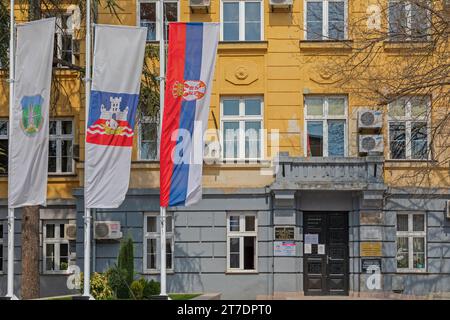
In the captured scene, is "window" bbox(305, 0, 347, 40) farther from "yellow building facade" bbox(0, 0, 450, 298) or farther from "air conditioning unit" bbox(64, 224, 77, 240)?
"air conditioning unit" bbox(64, 224, 77, 240)

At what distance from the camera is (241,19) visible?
25016 mm

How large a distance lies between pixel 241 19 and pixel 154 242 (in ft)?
23.0

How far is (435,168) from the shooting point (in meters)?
23.8

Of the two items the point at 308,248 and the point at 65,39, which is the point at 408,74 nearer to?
the point at 308,248

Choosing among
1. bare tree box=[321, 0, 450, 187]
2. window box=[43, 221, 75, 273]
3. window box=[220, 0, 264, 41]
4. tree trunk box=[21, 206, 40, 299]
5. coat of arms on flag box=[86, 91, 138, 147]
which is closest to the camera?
coat of arms on flag box=[86, 91, 138, 147]

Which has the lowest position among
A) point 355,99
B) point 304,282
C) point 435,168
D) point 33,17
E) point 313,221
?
point 304,282

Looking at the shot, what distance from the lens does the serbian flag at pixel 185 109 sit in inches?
690

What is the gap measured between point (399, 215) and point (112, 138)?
10.4m

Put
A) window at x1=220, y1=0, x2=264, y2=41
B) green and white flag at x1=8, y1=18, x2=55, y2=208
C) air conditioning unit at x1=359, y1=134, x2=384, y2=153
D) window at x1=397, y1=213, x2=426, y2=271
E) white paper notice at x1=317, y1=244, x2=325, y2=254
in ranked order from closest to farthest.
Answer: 1. green and white flag at x1=8, y1=18, x2=55, y2=208
2. air conditioning unit at x1=359, y1=134, x2=384, y2=153
3. window at x1=397, y1=213, x2=426, y2=271
4. white paper notice at x1=317, y1=244, x2=325, y2=254
5. window at x1=220, y1=0, x2=264, y2=41

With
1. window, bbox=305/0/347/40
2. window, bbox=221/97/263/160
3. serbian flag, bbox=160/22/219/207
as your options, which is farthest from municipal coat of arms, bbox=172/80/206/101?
window, bbox=305/0/347/40

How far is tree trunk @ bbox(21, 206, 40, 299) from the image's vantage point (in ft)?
68.2

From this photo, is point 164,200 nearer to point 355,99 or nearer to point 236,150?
point 236,150

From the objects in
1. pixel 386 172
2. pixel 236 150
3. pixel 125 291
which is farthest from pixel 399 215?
pixel 125 291

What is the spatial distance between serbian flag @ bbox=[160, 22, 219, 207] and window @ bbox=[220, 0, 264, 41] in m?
7.23
